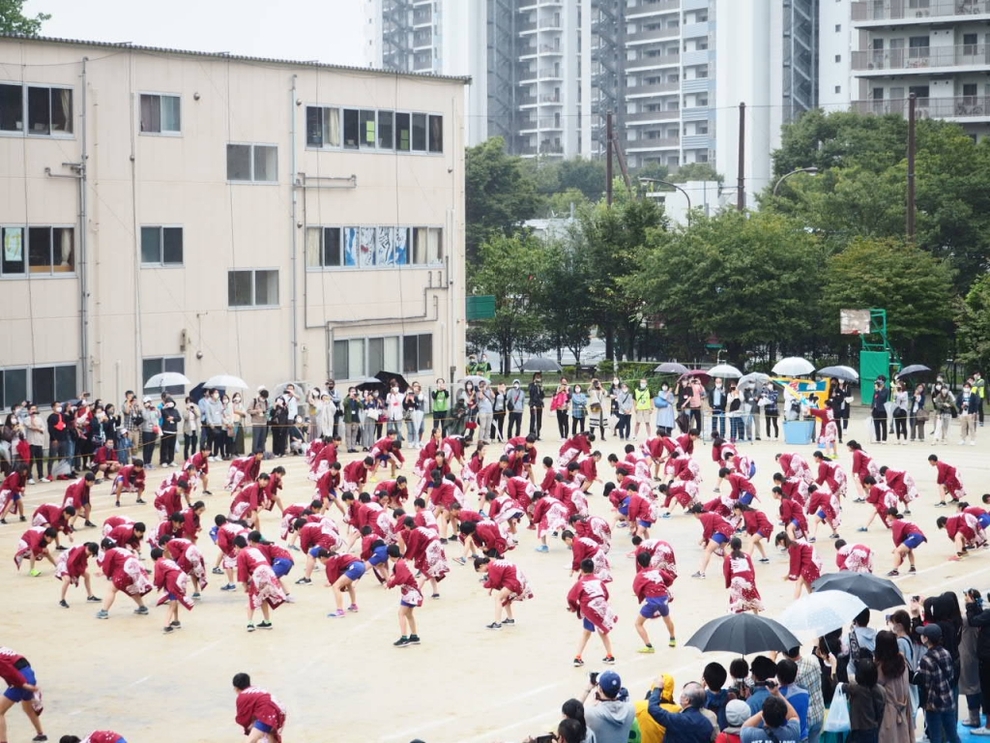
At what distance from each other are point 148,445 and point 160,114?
854 centimetres

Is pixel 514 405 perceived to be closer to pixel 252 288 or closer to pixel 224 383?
pixel 224 383

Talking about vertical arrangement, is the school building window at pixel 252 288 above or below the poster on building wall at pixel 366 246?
below

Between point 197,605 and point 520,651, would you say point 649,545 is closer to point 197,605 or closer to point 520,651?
point 520,651

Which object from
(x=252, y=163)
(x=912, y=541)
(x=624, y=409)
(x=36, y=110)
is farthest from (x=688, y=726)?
(x=252, y=163)

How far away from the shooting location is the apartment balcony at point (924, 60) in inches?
2603

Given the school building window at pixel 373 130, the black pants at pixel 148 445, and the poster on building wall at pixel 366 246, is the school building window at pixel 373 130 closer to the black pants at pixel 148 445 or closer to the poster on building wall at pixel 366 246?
the poster on building wall at pixel 366 246

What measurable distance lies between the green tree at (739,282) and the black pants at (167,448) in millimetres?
18058

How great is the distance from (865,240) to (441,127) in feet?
45.2

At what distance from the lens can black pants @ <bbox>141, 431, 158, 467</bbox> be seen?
1210 inches

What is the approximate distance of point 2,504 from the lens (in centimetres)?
2512

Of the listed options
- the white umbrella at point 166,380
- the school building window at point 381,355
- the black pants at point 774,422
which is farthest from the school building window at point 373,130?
the black pants at point 774,422

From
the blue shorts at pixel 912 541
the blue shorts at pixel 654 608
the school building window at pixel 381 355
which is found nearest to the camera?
the blue shorts at pixel 654 608

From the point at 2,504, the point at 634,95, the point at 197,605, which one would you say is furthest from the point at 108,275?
the point at 634,95

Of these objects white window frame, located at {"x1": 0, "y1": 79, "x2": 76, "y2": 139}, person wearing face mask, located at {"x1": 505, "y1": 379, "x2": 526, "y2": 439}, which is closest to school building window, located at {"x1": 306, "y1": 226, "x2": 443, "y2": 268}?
person wearing face mask, located at {"x1": 505, "y1": 379, "x2": 526, "y2": 439}
